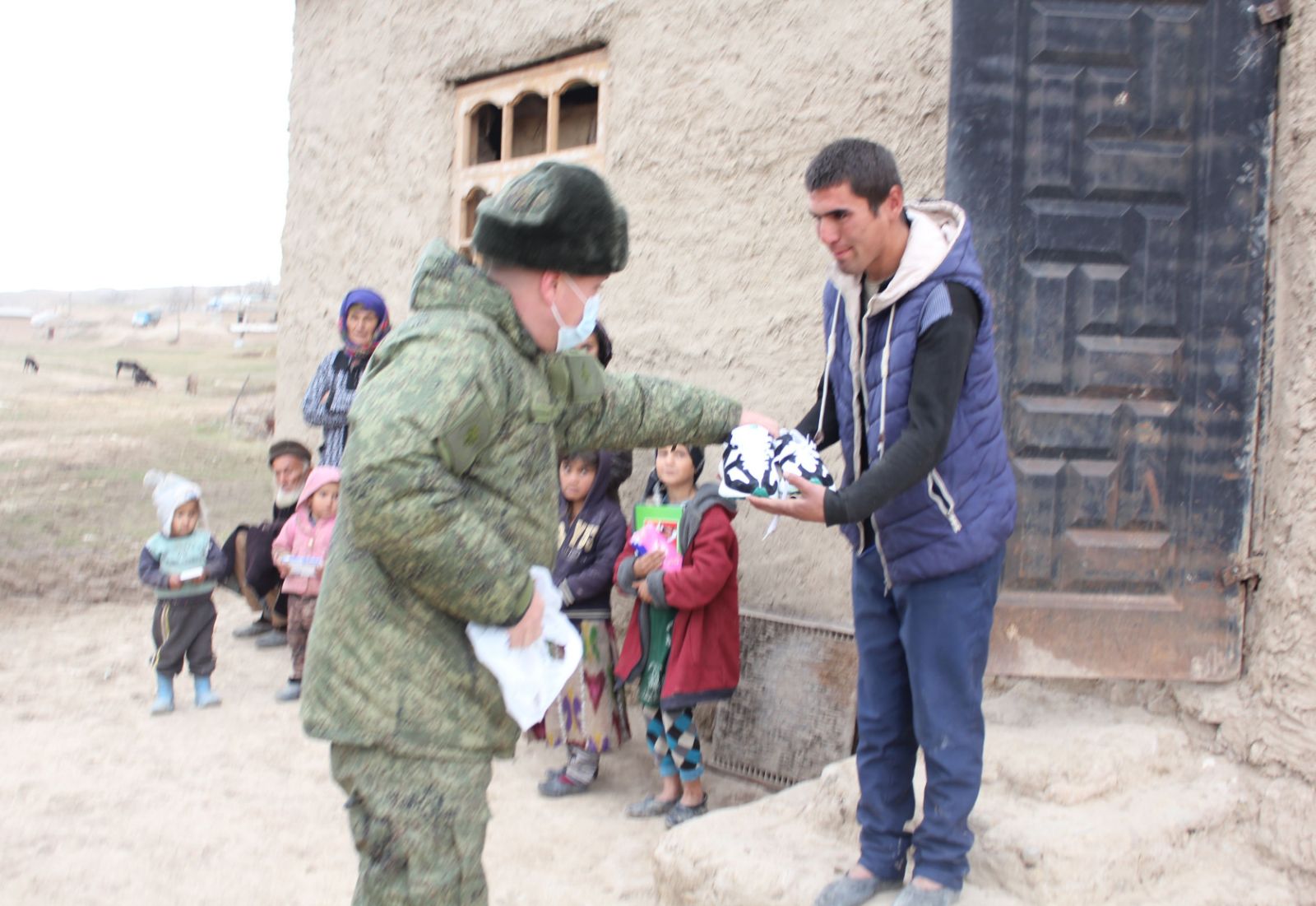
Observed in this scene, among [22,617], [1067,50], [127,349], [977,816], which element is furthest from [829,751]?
[127,349]

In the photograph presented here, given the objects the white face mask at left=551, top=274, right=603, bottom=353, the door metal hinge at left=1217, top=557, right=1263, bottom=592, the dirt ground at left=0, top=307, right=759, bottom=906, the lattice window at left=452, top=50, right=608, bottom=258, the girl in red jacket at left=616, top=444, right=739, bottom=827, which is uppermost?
the lattice window at left=452, top=50, right=608, bottom=258

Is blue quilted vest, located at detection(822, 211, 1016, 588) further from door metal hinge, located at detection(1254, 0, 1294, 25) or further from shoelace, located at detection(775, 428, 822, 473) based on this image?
door metal hinge, located at detection(1254, 0, 1294, 25)

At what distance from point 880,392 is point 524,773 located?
2.75 meters

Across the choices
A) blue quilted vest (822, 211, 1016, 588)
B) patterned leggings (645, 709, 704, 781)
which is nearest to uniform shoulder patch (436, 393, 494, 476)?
blue quilted vest (822, 211, 1016, 588)

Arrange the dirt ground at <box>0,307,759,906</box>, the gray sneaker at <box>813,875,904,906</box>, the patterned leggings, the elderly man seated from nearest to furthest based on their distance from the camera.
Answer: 1. the gray sneaker at <box>813,875,904,906</box>
2. the dirt ground at <box>0,307,759,906</box>
3. the patterned leggings
4. the elderly man seated

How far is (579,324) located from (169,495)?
12.9 ft

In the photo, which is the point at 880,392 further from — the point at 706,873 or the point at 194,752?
the point at 194,752

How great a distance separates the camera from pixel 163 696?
5.55 m

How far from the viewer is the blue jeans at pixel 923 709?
8.91 feet

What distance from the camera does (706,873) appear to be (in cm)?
325

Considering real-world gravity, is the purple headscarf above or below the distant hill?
below

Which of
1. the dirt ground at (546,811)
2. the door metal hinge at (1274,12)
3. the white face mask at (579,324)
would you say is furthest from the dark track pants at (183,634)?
the door metal hinge at (1274,12)

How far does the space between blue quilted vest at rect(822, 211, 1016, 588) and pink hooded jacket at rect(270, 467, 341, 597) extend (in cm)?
351

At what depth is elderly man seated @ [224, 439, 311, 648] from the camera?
626cm
